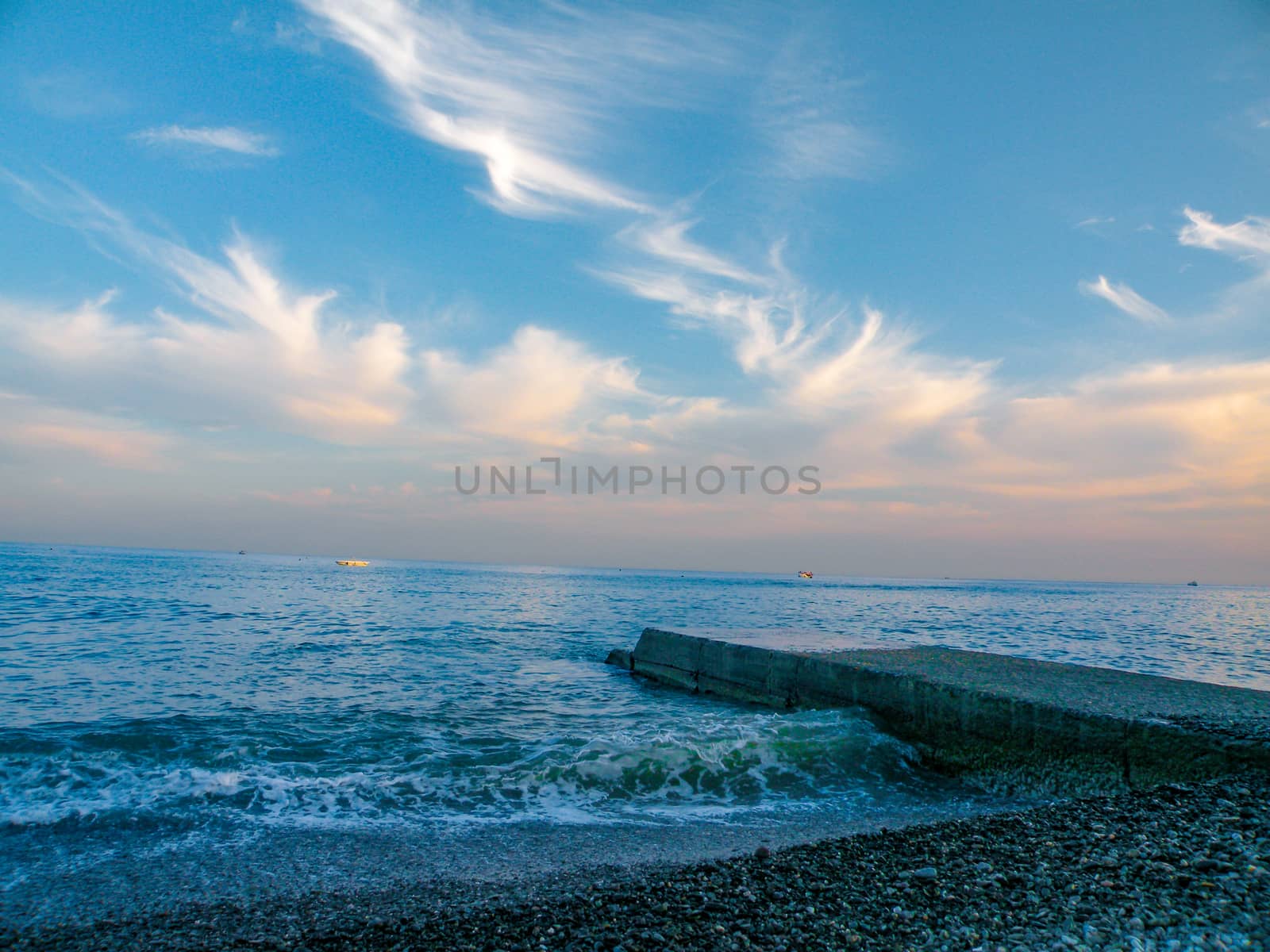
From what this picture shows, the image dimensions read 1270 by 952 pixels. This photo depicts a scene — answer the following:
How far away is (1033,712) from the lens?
902 centimetres

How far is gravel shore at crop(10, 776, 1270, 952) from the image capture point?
4066mm

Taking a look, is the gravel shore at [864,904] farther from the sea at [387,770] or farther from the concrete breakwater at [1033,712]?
the concrete breakwater at [1033,712]

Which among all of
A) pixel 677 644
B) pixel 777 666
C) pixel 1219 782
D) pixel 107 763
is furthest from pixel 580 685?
pixel 1219 782

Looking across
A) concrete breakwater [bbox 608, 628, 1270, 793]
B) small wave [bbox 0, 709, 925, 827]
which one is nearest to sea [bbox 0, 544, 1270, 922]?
small wave [bbox 0, 709, 925, 827]

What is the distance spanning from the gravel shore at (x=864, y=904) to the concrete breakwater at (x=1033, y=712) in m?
1.86

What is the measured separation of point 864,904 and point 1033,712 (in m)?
5.74

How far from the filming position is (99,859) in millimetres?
6141

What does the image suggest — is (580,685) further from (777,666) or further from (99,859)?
(99,859)

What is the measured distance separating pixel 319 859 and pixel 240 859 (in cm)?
68

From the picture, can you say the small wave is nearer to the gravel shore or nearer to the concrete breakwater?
the concrete breakwater

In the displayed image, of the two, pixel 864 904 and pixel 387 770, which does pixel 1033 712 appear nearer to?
pixel 864 904

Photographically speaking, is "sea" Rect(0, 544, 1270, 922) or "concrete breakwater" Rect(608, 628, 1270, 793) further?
"concrete breakwater" Rect(608, 628, 1270, 793)

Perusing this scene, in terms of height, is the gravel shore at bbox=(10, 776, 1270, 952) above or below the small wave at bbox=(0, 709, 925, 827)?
above

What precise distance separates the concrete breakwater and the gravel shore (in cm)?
186
